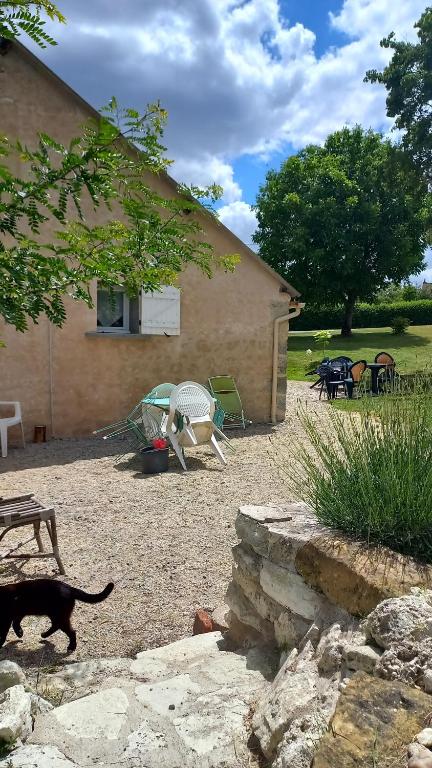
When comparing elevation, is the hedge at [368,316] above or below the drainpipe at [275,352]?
above

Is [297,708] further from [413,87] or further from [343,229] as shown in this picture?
[343,229]

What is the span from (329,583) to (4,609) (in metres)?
2.03

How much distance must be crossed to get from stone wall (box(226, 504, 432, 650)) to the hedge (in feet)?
102

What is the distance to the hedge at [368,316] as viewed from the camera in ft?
112

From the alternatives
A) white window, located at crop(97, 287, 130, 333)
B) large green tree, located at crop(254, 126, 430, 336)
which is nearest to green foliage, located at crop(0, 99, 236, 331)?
white window, located at crop(97, 287, 130, 333)

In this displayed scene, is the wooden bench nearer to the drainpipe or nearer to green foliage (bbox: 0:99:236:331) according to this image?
green foliage (bbox: 0:99:236:331)

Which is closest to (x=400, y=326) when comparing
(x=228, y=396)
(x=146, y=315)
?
(x=228, y=396)

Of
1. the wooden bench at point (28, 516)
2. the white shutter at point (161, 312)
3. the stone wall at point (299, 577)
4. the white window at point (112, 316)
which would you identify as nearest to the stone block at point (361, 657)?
the stone wall at point (299, 577)

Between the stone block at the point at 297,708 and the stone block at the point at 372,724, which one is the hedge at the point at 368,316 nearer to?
the stone block at the point at 297,708

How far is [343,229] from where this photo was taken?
93.2 ft

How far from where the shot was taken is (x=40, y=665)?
11.3ft

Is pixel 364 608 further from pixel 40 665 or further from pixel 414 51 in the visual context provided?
pixel 414 51

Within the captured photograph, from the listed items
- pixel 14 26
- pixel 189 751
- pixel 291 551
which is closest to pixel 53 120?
pixel 14 26

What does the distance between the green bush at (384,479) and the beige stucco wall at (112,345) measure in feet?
22.3
